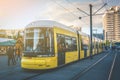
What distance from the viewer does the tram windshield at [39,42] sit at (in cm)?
1800

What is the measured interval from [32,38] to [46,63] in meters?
2.04

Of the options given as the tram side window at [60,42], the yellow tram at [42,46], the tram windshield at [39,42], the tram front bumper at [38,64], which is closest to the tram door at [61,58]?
the yellow tram at [42,46]

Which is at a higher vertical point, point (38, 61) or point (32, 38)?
point (32, 38)

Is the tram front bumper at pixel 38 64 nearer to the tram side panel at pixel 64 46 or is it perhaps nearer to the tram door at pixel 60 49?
the tram side panel at pixel 64 46

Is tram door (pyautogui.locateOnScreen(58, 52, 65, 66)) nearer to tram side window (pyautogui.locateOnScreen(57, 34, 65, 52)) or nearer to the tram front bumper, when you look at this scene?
tram side window (pyautogui.locateOnScreen(57, 34, 65, 52))

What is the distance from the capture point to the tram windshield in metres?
18.0

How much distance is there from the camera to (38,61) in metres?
17.7

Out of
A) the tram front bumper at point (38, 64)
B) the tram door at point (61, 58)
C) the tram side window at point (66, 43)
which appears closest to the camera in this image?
the tram front bumper at point (38, 64)

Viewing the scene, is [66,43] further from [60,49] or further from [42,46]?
[42,46]

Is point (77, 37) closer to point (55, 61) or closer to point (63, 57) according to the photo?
point (63, 57)

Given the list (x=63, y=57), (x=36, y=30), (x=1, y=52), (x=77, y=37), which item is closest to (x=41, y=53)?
(x=36, y=30)

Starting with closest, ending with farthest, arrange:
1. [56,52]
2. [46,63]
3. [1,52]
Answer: [46,63]
[56,52]
[1,52]

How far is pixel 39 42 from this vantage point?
59.5ft

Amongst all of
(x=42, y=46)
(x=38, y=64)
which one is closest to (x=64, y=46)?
(x=42, y=46)
